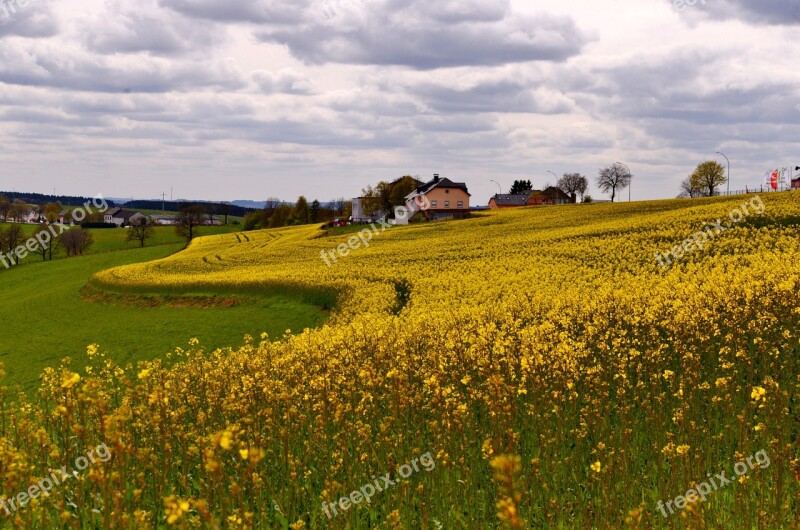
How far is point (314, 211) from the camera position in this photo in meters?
150

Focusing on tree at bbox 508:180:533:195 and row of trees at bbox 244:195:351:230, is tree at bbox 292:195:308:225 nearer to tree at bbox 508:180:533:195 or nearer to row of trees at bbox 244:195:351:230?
row of trees at bbox 244:195:351:230

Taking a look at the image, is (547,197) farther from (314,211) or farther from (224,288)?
(224,288)

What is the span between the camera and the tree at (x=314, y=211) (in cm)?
14838

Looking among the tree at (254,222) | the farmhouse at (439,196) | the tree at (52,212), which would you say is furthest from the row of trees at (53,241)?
the tree at (52,212)

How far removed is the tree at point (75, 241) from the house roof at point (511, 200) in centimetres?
8664

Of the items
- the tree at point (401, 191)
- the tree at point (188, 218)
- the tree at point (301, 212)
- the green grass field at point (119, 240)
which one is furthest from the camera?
the tree at point (301, 212)

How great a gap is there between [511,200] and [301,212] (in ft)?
159

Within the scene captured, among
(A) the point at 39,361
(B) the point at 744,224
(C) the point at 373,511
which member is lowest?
(A) the point at 39,361

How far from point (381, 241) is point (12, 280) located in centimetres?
3718

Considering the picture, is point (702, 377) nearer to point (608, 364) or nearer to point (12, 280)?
point (608, 364)

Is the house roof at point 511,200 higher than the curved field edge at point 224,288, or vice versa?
the house roof at point 511,200

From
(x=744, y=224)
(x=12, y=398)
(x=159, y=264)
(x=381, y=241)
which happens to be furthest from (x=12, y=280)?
(x=744, y=224)

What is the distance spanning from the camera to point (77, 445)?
8734 mm

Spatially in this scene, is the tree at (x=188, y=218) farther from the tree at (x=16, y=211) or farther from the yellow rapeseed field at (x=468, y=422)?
the yellow rapeseed field at (x=468, y=422)
